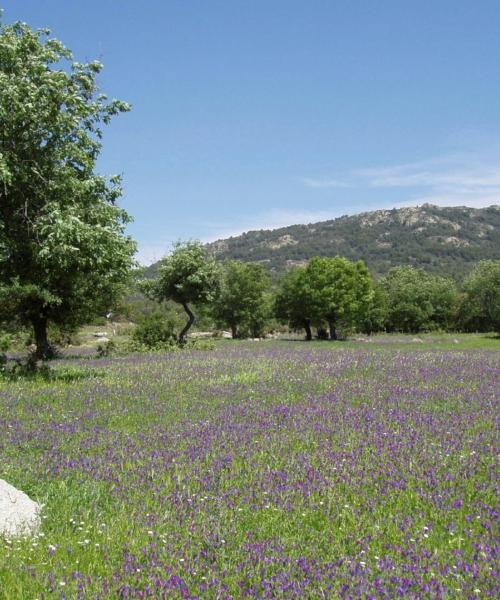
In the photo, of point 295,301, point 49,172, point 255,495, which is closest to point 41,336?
point 49,172

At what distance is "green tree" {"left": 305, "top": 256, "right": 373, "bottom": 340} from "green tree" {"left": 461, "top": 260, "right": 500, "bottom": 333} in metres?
18.1

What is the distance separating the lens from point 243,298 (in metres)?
72.9

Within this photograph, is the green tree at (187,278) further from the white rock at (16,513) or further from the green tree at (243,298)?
the white rock at (16,513)

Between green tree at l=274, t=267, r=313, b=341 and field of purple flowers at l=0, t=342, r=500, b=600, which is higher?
green tree at l=274, t=267, r=313, b=341

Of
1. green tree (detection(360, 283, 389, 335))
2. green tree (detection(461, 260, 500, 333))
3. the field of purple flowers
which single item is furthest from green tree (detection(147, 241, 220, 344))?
green tree (detection(360, 283, 389, 335))

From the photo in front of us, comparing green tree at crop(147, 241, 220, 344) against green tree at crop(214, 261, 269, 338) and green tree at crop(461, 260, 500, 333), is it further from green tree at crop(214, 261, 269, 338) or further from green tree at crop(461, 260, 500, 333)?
green tree at crop(461, 260, 500, 333)

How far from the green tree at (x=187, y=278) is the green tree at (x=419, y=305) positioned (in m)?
63.4

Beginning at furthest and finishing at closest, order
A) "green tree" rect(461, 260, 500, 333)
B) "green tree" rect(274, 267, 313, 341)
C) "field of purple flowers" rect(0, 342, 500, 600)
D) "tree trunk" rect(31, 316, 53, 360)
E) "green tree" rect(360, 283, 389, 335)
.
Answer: "green tree" rect(360, 283, 389, 335) < "green tree" rect(461, 260, 500, 333) < "green tree" rect(274, 267, 313, 341) < "tree trunk" rect(31, 316, 53, 360) < "field of purple flowers" rect(0, 342, 500, 600)

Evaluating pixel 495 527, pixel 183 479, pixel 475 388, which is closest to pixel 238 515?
pixel 183 479

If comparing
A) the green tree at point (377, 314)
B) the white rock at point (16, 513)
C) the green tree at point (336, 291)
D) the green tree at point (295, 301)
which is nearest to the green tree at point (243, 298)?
the green tree at point (295, 301)

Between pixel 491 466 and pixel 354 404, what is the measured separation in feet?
15.2

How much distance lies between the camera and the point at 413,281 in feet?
342

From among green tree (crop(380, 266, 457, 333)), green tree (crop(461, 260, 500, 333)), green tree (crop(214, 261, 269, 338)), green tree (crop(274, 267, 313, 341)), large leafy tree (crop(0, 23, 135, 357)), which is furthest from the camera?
green tree (crop(380, 266, 457, 333))

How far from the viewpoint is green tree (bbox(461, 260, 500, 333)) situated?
74.3 m
